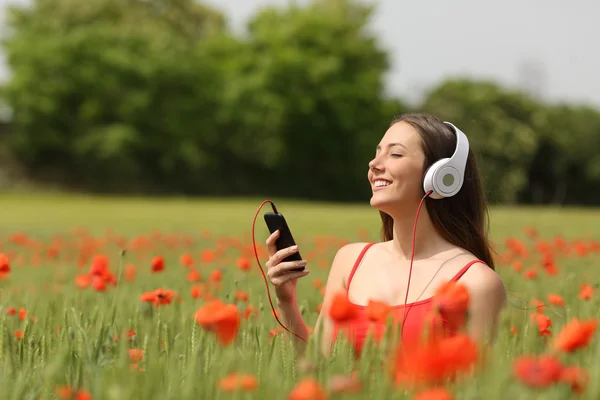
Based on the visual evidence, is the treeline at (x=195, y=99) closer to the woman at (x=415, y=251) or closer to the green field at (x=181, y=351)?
the green field at (x=181, y=351)

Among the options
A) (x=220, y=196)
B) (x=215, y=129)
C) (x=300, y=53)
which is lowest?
(x=220, y=196)

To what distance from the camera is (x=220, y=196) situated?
49.6 meters

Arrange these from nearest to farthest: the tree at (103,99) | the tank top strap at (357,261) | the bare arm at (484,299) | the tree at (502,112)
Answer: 1. the bare arm at (484,299)
2. the tank top strap at (357,261)
3. the tree at (103,99)
4. the tree at (502,112)

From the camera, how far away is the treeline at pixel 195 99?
44.0 metres

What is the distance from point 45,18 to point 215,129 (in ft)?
41.7

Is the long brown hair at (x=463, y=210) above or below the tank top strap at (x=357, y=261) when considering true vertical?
above

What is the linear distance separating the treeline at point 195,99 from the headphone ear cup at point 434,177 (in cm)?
3473

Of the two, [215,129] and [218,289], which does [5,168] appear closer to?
[215,129]

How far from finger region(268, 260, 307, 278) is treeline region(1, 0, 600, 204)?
3494 cm

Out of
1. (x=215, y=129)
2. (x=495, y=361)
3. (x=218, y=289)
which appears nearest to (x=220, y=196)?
(x=215, y=129)

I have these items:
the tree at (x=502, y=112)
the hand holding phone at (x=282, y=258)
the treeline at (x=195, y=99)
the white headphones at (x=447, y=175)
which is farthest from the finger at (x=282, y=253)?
the tree at (x=502, y=112)

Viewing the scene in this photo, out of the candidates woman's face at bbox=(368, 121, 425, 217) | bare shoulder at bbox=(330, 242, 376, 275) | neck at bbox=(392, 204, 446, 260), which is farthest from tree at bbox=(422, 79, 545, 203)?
woman's face at bbox=(368, 121, 425, 217)

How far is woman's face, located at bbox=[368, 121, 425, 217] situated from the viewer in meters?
2.92

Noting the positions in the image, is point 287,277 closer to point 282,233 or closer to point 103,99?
point 282,233
